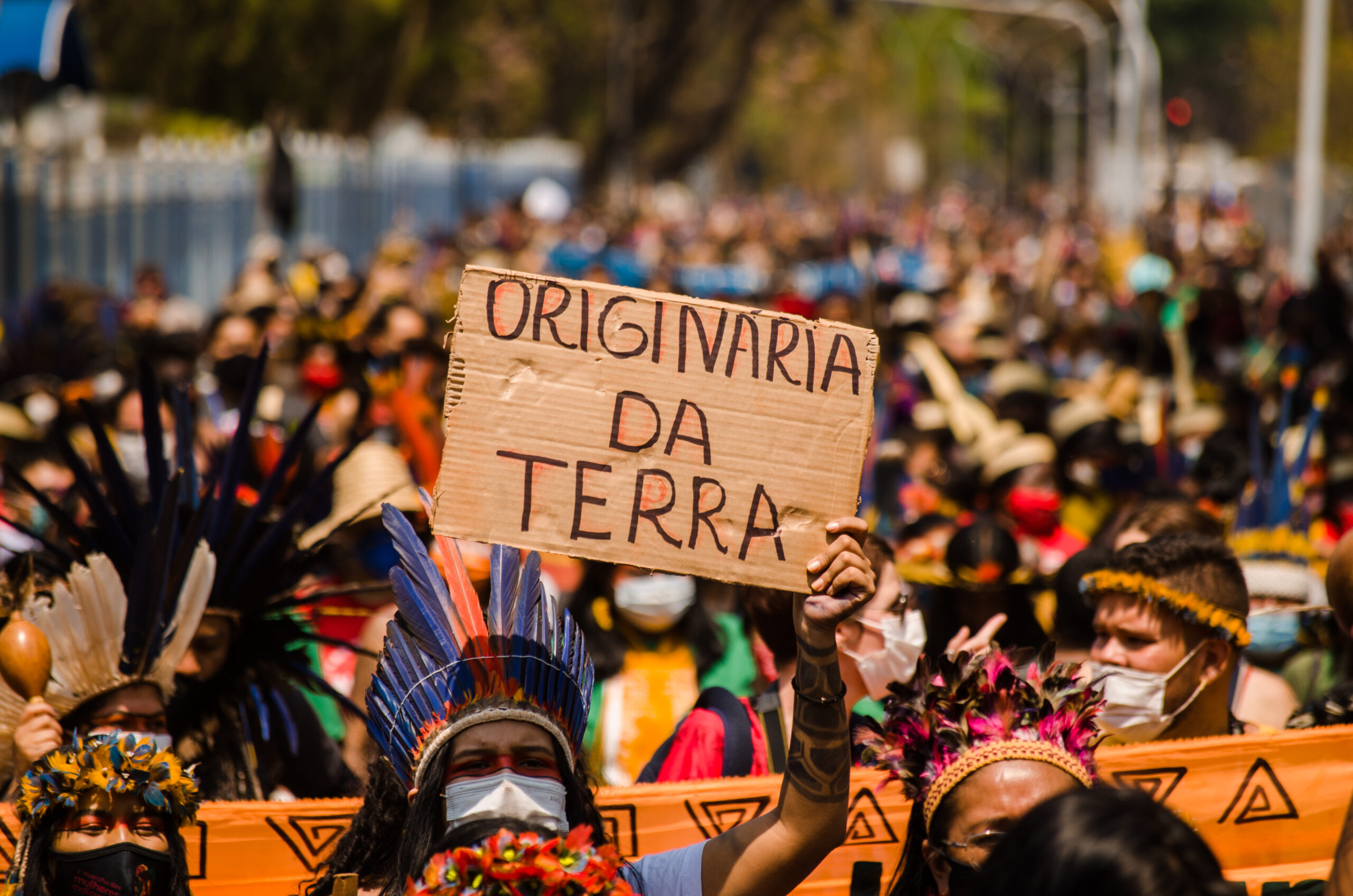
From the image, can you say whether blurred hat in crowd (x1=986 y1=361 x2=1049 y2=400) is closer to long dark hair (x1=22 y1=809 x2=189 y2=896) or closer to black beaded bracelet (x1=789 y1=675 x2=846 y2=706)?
black beaded bracelet (x1=789 y1=675 x2=846 y2=706)

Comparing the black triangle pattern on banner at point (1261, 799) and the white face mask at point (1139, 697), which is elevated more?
the white face mask at point (1139, 697)

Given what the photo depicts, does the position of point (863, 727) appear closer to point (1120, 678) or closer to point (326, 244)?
point (1120, 678)

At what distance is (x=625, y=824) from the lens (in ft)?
11.8

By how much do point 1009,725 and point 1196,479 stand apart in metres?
4.38

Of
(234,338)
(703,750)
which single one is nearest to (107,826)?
(703,750)

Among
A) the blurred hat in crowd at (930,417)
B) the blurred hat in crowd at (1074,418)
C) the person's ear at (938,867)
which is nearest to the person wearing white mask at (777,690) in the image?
the person's ear at (938,867)

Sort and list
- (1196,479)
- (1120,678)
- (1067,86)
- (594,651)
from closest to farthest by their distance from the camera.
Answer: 1. (1120,678)
2. (594,651)
3. (1196,479)
4. (1067,86)

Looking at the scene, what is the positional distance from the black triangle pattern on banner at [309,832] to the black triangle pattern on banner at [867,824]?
44.0 inches

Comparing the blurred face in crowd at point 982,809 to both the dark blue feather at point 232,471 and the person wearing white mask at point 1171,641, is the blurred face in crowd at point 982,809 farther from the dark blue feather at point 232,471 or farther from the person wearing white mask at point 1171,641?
the dark blue feather at point 232,471

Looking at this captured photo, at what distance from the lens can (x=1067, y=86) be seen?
5325 cm

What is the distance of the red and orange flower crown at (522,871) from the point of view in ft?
7.73

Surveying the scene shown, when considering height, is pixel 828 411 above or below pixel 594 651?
above

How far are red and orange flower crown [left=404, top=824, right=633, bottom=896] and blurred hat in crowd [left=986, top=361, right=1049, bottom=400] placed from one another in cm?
713

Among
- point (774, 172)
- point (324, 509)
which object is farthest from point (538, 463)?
point (774, 172)
